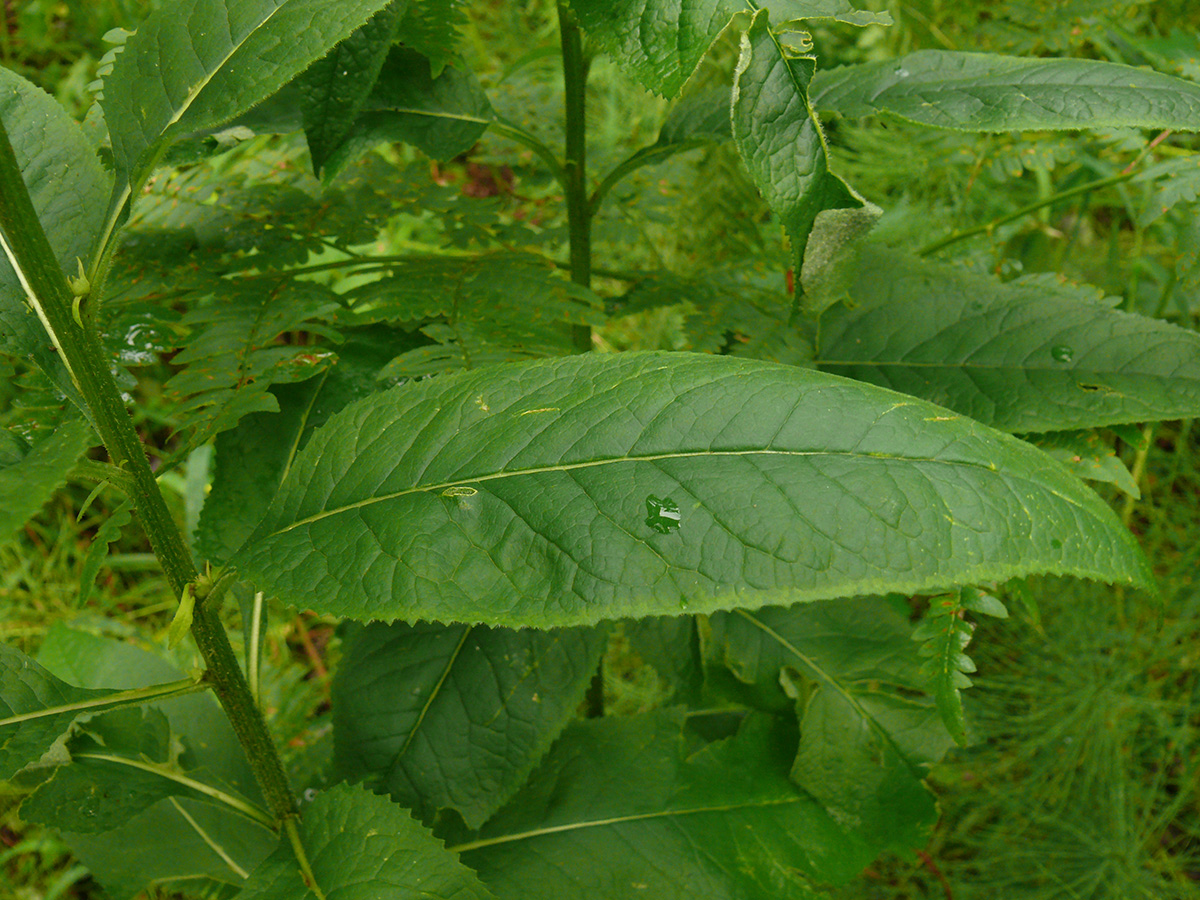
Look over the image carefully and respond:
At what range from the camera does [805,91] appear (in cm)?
77

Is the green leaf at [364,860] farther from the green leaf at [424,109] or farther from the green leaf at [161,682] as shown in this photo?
the green leaf at [424,109]

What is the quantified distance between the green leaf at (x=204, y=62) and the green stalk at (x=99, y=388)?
0.28 ft

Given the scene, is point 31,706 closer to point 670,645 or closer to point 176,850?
point 176,850

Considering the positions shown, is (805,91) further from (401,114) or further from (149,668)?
(149,668)

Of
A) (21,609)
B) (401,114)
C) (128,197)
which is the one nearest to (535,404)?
(128,197)

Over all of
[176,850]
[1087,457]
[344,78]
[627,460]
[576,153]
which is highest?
[344,78]

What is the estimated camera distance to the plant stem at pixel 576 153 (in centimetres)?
A: 104

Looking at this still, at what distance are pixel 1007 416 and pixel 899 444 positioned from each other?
0.46 m

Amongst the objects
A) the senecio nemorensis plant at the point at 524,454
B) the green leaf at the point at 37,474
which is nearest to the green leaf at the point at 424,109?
the senecio nemorensis plant at the point at 524,454

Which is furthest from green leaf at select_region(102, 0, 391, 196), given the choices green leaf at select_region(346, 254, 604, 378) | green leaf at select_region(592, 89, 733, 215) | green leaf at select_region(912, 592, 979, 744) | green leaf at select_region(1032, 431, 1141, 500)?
green leaf at select_region(1032, 431, 1141, 500)

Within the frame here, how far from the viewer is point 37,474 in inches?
23.2

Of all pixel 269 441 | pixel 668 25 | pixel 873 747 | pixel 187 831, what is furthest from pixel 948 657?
pixel 187 831

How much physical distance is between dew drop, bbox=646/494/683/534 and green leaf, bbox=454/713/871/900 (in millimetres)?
567

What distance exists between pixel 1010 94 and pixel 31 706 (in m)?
1.09
